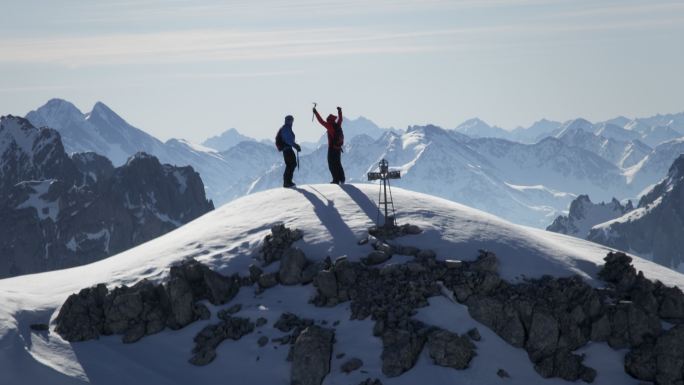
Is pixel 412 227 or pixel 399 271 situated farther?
pixel 412 227

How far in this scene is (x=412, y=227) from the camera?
3403 cm

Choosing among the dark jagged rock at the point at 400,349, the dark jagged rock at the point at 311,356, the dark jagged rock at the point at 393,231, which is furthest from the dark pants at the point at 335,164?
the dark jagged rock at the point at 400,349

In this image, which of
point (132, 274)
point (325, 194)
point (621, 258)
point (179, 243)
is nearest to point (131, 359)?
point (132, 274)

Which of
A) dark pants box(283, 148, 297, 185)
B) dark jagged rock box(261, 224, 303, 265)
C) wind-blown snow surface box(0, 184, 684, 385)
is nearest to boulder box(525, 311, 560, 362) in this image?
wind-blown snow surface box(0, 184, 684, 385)

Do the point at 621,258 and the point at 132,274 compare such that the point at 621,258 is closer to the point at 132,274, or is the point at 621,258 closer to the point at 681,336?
the point at 681,336

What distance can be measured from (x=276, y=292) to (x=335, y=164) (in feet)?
34.1

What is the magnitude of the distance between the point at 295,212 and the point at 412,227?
17.8ft

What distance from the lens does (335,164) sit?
40344 millimetres

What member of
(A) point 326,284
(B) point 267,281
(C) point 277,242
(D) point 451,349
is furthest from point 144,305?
(D) point 451,349

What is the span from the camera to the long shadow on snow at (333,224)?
108ft

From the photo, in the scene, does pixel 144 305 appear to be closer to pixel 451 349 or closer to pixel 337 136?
pixel 451 349

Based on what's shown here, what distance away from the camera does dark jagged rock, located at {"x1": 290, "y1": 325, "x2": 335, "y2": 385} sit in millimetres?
27406

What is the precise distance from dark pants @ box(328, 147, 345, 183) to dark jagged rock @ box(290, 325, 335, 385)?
40.6 feet

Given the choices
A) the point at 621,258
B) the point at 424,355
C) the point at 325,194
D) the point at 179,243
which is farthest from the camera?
the point at 325,194
